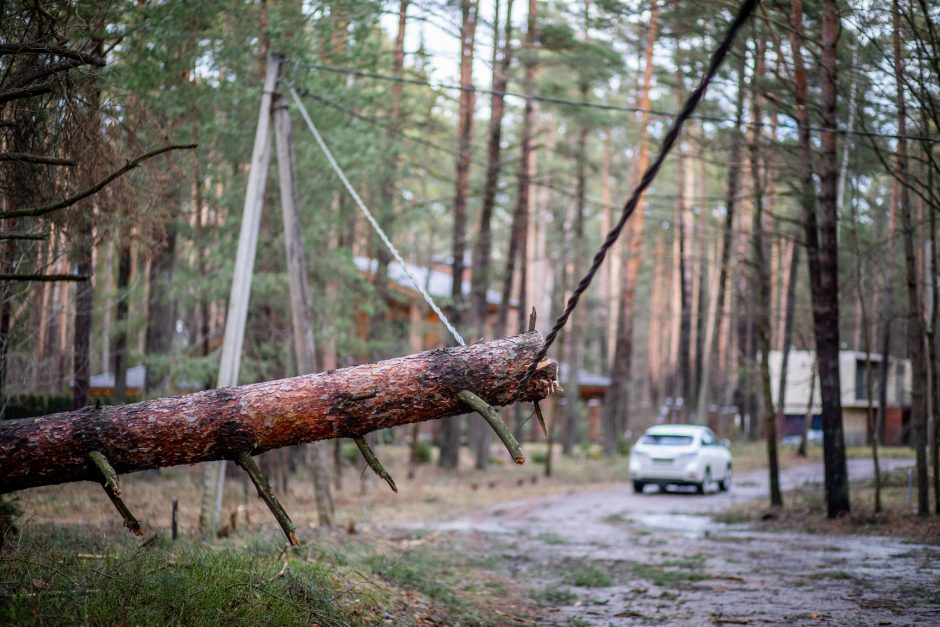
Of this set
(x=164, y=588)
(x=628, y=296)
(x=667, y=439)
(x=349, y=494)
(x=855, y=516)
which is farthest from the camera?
(x=628, y=296)

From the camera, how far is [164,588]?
→ 557 centimetres

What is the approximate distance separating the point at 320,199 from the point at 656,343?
41062 millimetres

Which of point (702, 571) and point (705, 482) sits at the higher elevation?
point (702, 571)

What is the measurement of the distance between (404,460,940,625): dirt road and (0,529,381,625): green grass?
232 centimetres

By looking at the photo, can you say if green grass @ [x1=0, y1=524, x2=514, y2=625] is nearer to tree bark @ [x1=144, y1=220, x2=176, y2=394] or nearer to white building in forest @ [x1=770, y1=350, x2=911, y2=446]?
tree bark @ [x1=144, y1=220, x2=176, y2=394]

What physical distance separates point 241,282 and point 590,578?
5.75 meters

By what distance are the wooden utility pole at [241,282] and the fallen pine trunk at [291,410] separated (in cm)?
544

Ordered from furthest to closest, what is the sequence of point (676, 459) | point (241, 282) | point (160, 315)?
1. point (676, 459)
2. point (160, 315)
3. point (241, 282)

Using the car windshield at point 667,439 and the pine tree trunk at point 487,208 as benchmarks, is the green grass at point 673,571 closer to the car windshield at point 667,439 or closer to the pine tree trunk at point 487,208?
the car windshield at point 667,439

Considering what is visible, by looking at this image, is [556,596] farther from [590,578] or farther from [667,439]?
[667,439]

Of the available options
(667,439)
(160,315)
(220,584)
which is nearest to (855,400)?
(667,439)

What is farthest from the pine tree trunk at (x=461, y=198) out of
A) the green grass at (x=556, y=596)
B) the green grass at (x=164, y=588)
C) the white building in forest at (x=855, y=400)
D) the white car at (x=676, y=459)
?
the green grass at (x=164, y=588)

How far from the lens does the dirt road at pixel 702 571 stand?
25.1 feet

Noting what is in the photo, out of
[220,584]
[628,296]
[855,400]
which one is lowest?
[220,584]
